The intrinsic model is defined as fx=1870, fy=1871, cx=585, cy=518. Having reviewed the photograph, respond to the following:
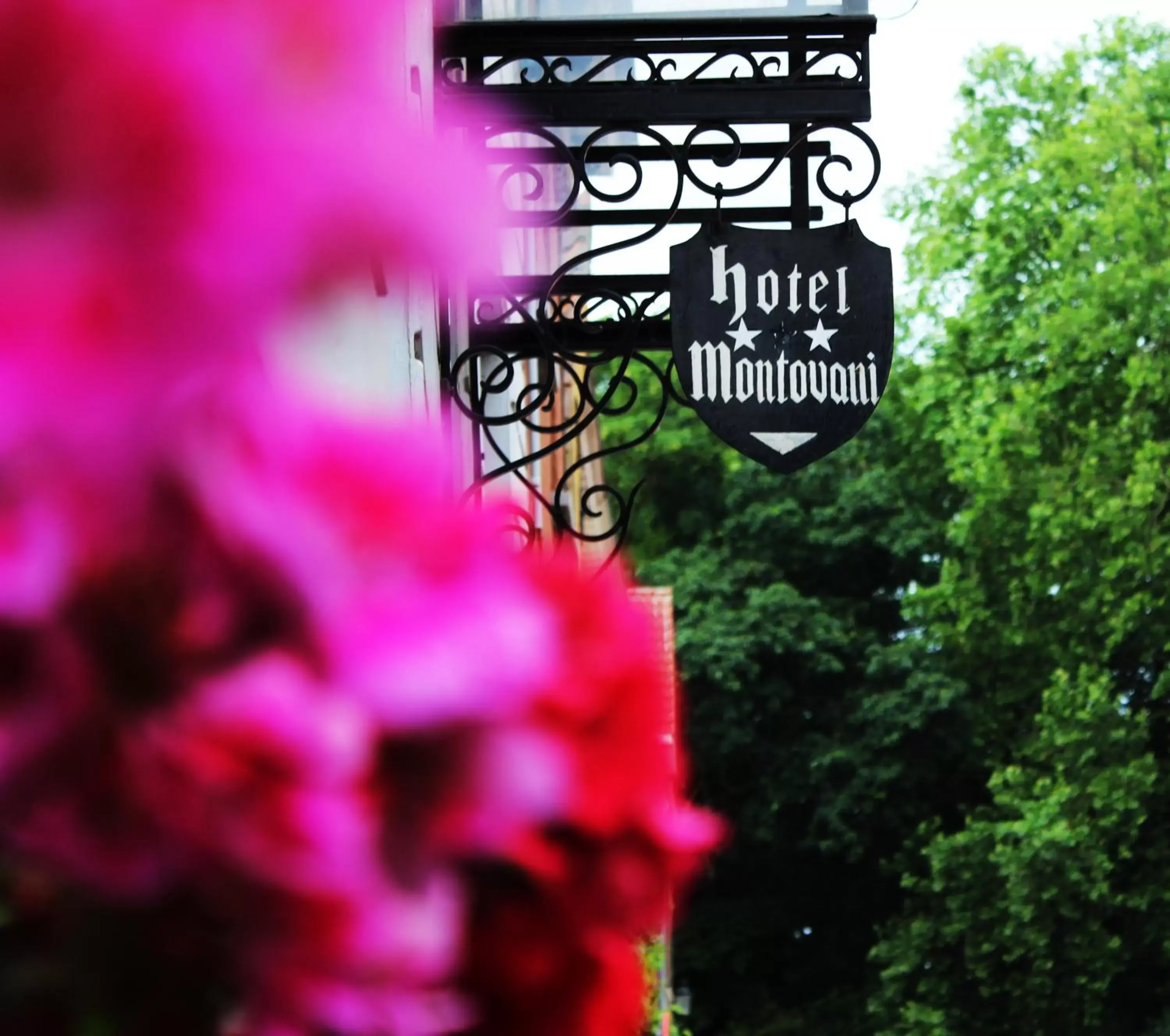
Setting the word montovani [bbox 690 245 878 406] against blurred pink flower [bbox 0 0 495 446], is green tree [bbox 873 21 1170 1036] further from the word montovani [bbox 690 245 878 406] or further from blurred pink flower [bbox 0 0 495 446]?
blurred pink flower [bbox 0 0 495 446]

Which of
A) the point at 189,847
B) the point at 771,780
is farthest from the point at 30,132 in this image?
the point at 771,780

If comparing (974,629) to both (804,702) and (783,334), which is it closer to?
(804,702)

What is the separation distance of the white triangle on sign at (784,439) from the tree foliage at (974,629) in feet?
52.6

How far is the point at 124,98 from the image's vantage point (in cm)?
37

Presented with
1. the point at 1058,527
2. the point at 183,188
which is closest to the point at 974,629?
the point at 1058,527

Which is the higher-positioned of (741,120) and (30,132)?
(741,120)

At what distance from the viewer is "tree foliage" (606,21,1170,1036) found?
19297 mm

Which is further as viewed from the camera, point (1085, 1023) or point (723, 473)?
point (723, 473)

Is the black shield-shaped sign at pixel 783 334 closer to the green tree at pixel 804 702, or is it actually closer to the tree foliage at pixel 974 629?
the tree foliage at pixel 974 629

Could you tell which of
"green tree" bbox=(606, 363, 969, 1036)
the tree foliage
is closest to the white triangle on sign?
the tree foliage

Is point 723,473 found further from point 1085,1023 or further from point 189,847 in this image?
point 189,847

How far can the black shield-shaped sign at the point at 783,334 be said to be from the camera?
3148 mm

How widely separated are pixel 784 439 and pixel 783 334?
0.18 meters

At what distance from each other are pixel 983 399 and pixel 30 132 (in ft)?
65.1
